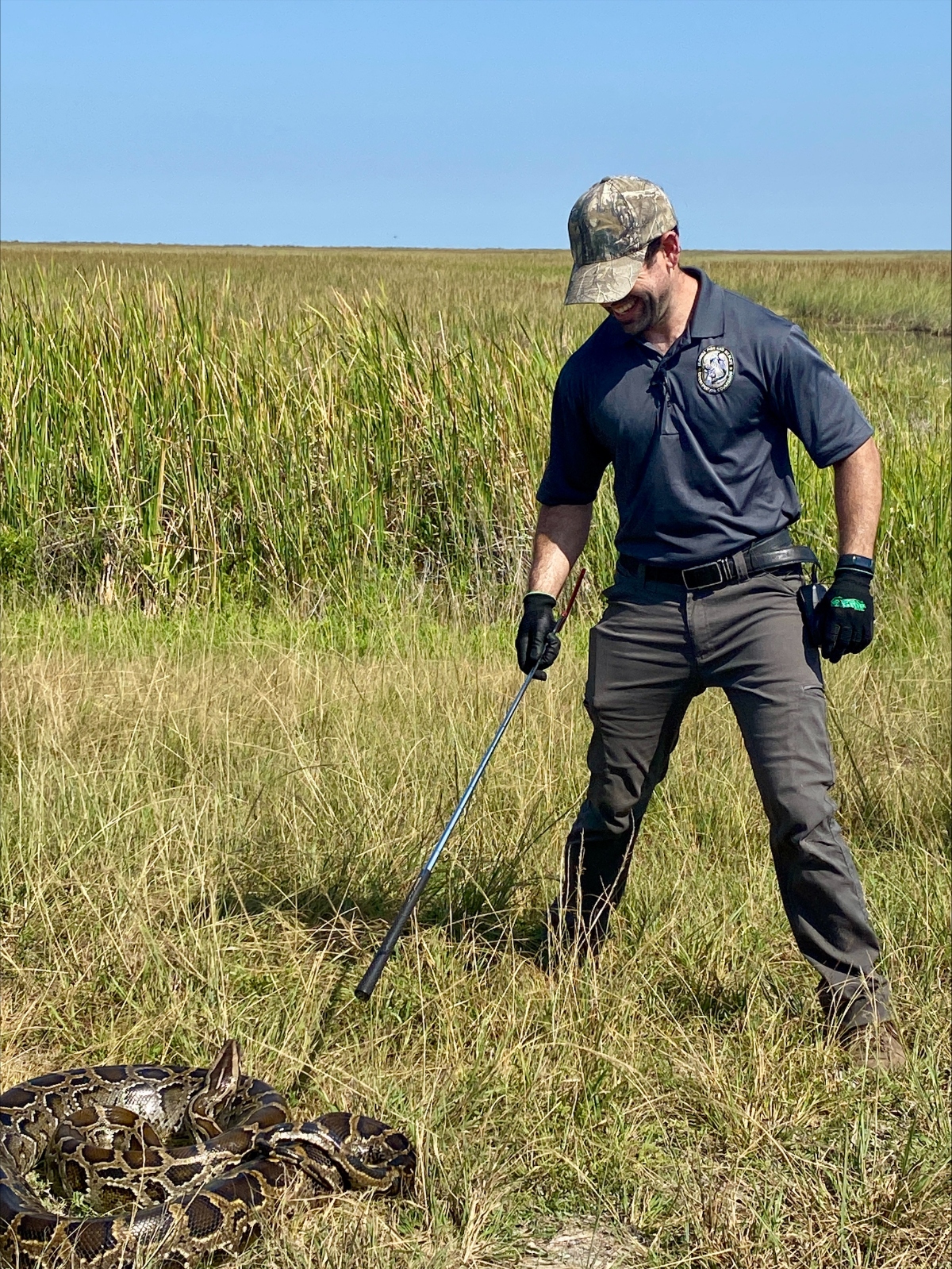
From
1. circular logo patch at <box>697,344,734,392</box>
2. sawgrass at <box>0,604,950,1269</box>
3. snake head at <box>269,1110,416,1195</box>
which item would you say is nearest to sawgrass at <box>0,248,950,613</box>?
sawgrass at <box>0,604,950,1269</box>

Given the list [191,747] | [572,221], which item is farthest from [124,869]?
[572,221]

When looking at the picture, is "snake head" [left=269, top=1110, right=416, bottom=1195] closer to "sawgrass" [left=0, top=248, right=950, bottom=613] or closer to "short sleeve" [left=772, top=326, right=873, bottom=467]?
"short sleeve" [left=772, top=326, right=873, bottom=467]

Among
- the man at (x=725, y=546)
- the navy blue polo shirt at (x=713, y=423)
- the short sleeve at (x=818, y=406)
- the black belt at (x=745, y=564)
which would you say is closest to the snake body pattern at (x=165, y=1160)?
the man at (x=725, y=546)

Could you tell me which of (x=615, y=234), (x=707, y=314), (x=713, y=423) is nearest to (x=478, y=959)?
(x=713, y=423)

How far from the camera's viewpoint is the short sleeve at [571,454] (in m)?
4.50

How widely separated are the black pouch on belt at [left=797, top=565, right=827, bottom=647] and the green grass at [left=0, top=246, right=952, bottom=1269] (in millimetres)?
1020

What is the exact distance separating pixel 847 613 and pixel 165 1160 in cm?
240

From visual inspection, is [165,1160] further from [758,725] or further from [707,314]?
[707,314]

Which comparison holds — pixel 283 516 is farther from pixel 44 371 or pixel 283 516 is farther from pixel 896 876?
pixel 896 876

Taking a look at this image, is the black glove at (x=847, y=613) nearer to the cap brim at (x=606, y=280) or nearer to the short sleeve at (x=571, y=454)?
the short sleeve at (x=571, y=454)

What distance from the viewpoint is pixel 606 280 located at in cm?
402

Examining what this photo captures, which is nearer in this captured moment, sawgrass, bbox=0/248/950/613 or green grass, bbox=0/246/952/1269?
green grass, bbox=0/246/952/1269

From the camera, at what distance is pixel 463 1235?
10.3ft

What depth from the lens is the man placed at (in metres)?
4.07
